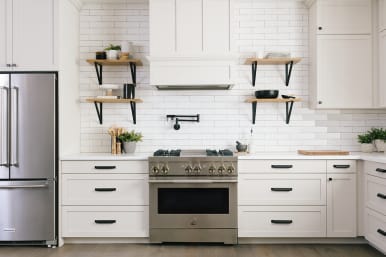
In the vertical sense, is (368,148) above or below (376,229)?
above

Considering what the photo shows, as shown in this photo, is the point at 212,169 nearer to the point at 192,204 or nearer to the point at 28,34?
the point at 192,204

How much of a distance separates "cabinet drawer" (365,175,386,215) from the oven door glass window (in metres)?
1.34

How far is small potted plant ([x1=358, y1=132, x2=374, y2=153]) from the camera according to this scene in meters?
3.91

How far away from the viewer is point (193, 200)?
3502mm

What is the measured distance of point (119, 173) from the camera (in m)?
3.52

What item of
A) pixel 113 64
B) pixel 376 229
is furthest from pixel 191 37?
pixel 376 229

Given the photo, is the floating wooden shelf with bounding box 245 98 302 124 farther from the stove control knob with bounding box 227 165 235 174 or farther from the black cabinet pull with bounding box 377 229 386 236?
the black cabinet pull with bounding box 377 229 386 236

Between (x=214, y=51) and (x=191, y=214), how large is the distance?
1671 millimetres

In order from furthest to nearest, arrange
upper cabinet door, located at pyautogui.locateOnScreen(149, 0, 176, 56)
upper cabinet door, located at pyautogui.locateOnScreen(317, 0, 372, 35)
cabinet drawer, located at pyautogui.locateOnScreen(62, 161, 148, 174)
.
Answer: upper cabinet door, located at pyautogui.locateOnScreen(317, 0, 372, 35), upper cabinet door, located at pyautogui.locateOnScreen(149, 0, 176, 56), cabinet drawer, located at pyautogui.locateOnScreen(62, 161, 148, 174)

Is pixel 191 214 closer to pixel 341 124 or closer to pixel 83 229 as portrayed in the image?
pixel 83 229

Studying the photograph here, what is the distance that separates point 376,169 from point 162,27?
8.14 ft

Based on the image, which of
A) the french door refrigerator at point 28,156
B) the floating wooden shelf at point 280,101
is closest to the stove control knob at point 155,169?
the french door refrigerator at point 28,156

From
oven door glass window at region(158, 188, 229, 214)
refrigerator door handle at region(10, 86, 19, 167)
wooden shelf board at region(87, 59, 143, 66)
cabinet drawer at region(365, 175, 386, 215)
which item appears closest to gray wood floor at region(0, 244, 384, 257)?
oven door glass window at region(158, 188, 229, 214)

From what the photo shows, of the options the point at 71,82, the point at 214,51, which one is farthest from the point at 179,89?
the point at 71,82
